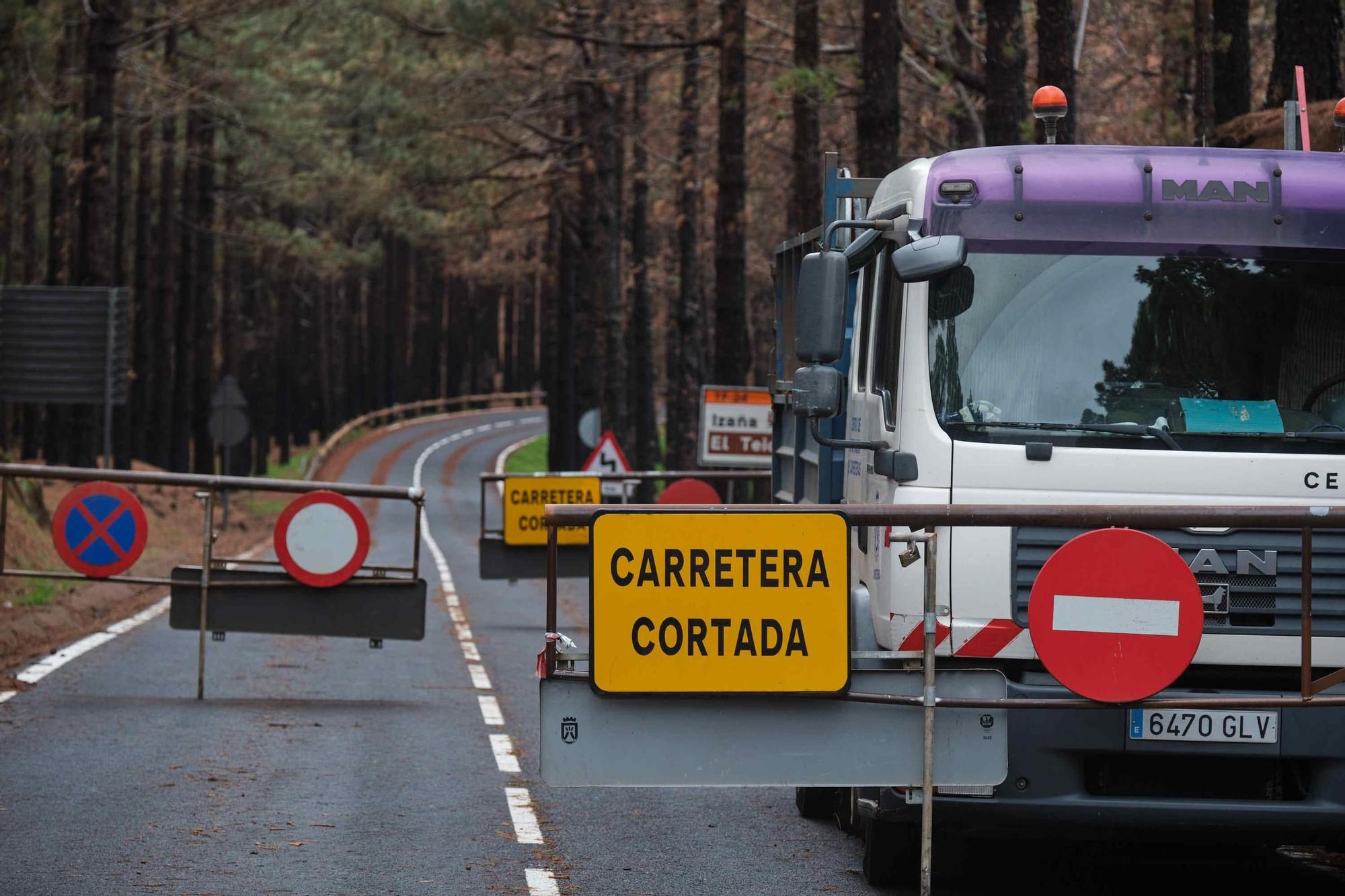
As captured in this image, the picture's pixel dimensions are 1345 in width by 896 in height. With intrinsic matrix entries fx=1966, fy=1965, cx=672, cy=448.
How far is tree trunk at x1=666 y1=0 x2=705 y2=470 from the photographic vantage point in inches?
1325

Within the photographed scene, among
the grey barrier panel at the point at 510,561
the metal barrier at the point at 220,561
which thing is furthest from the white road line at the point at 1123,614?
the grey barrier panel at the point at 510,561

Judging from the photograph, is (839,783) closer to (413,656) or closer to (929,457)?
(929,457)

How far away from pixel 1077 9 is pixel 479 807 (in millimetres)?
28136

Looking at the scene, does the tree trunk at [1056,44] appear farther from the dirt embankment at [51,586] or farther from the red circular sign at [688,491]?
the dirt embankment at [51,586]

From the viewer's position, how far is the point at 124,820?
359 inches

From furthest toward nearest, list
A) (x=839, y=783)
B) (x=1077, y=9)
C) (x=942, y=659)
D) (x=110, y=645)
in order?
(x=1077, y=9) → (x=110, y=645) → (x=942, y=659) → (x=839, y=783)

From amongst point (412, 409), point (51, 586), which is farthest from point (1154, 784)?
point (412, 409)

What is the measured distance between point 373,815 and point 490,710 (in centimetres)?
434

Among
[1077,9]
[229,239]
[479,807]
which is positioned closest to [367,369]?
[229,239]

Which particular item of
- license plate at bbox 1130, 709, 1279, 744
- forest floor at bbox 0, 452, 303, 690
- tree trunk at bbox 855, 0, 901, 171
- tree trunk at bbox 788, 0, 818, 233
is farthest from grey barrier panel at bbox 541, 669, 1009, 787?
tree trunk at bbox 788, 0, 818, 233

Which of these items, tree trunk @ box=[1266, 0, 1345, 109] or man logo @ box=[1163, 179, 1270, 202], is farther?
tree trunk @ box=[1266, 0, 1345, 109]

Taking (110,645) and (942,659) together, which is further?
(110,645)

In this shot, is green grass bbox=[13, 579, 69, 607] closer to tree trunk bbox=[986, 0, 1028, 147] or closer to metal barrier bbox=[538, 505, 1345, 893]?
tree trunk bbox=[986, 0, 1028, 147]

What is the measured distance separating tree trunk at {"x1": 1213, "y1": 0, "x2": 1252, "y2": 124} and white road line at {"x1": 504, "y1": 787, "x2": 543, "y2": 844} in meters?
17.1
